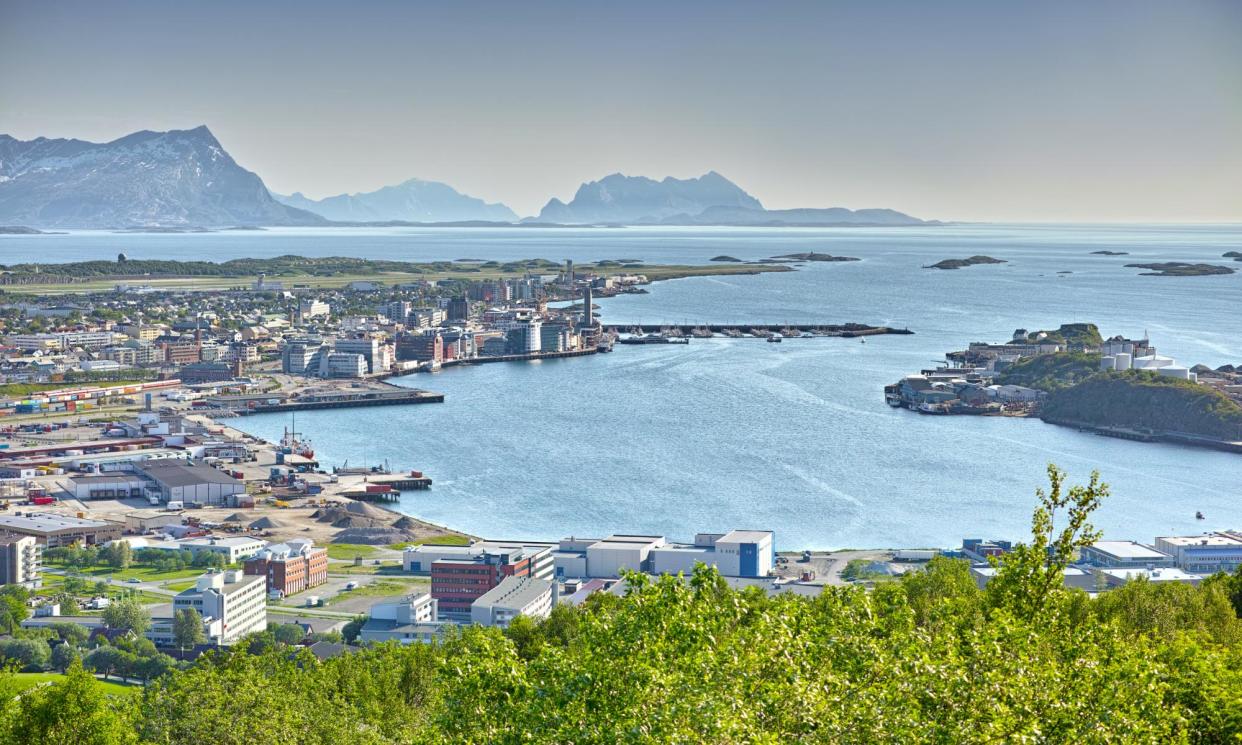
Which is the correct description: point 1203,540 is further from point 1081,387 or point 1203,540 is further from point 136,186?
point 136,186

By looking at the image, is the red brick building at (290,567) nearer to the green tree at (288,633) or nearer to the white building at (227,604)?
the white building at (227,604)

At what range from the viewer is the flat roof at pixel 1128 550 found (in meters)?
10.7

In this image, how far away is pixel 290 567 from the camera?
419 inches

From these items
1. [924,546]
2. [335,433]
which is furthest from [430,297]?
[924,546]

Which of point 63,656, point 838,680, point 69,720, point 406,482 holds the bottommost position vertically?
point 406,482

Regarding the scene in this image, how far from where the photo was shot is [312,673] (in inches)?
239

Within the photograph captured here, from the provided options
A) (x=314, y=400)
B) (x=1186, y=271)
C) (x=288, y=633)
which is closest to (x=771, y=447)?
(x=288, y=633)

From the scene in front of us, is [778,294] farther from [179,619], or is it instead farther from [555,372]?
[179,619]

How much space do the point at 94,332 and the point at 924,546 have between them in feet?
68.7

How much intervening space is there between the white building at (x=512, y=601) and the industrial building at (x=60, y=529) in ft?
15.4

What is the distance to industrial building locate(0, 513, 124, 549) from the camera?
1211 cm

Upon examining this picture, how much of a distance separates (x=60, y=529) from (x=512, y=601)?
208 inches

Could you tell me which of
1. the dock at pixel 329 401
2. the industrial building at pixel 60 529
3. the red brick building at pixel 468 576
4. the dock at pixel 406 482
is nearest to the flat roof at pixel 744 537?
the red brick building at pixel 468 576

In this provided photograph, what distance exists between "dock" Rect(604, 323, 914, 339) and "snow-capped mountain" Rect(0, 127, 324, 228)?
82.5 m
